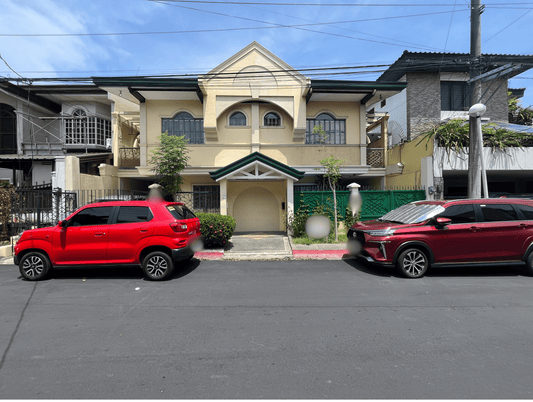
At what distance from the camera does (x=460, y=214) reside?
6.62m

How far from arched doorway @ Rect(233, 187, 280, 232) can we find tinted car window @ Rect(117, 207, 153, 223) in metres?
6.76

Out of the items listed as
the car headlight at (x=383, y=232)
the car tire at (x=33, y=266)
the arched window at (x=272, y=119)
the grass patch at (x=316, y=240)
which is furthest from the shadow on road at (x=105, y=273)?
the arched window at (x=272, y=119)

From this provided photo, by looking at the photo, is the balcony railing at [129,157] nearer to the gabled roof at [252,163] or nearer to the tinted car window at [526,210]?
the gabled roof at [252,163]

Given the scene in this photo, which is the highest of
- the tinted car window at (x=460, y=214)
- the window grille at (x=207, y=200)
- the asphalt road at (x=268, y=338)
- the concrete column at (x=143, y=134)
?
the concrete column at (x=143, y=134)

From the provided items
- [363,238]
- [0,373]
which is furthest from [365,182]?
[0,373]

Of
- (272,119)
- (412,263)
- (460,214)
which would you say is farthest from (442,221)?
(272,119)

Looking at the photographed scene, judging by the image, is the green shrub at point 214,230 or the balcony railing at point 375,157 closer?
the green shrub at point 214,230

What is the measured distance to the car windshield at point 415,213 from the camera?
6711mm

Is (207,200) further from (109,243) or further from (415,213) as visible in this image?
(415,213)

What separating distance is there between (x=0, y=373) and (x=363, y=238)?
6.57 metres

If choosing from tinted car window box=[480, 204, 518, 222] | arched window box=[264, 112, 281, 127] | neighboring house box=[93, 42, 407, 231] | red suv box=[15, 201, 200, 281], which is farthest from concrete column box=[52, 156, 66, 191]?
tinted car window box=[480, 204, 518, 222]

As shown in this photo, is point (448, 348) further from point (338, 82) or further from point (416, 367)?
point (338, 82)

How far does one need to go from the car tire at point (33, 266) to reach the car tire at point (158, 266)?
2.29 meters

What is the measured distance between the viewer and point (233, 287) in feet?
19.0
